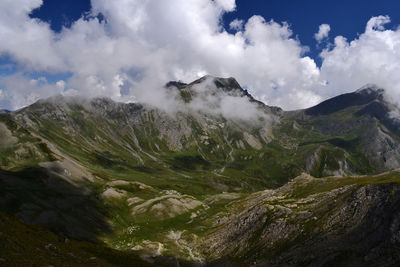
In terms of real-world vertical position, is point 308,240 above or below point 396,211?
below

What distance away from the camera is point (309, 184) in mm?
139000

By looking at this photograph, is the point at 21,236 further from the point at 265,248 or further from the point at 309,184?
the point at 309,184

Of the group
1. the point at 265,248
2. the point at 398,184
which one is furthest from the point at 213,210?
the point at 398,184

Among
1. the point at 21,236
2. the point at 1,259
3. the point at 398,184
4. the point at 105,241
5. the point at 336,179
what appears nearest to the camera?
the point at 1,259

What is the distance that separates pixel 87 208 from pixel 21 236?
13985 centimetres

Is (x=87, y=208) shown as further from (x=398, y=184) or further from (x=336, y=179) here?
(x=398, y=184)

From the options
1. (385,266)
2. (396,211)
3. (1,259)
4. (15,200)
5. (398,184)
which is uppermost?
(15,200)

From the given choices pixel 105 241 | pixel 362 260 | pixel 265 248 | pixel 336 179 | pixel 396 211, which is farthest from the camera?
pixel 336 179

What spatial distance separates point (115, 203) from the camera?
187 m

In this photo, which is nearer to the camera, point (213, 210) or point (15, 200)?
point (15, 200)

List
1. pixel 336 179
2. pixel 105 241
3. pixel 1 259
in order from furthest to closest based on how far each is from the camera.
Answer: pixel 336 179
pixel 105 241
pixel 1 259

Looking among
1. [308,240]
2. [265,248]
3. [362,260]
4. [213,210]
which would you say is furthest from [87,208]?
[362,260]

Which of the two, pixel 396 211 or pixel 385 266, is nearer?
pixel 385 266

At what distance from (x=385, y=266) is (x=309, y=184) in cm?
8753
